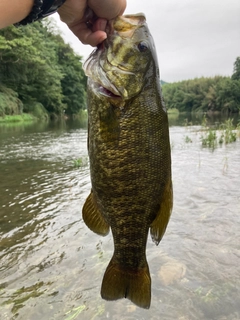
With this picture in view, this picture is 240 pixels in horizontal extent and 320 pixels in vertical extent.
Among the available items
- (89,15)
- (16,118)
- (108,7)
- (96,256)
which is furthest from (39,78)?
(108,7)

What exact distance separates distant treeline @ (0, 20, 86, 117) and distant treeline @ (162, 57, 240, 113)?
36.8 meters

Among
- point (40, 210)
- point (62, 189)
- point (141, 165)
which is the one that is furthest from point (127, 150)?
point (62, 189)

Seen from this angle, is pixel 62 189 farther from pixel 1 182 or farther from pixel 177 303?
pixel 177 303

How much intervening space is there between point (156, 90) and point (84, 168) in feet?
29.1

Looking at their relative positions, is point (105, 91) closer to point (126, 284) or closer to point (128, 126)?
point (128, 126)

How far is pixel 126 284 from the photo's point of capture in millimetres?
2312

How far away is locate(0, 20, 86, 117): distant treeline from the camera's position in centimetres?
3484

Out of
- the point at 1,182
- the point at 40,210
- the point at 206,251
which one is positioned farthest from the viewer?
the point at 1,182

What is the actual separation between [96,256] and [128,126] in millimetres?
3157

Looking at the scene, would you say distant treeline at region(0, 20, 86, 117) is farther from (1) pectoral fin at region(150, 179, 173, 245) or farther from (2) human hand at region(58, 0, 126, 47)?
(1) pectoral fin at region(150, 179, 173, 245)

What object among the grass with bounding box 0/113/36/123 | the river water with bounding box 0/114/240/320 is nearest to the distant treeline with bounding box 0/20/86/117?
the grass with bounding box 0/113/36/123

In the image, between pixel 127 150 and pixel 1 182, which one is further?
pixel 1 182

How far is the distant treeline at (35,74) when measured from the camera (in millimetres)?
34844

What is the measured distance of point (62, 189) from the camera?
820 cm
